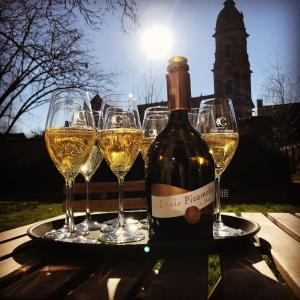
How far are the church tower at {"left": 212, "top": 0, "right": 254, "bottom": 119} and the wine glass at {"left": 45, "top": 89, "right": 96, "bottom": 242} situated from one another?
1905 inches

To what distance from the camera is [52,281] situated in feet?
3.26

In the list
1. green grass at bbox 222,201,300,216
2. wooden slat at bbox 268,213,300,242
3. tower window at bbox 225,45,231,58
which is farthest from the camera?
tower window at bbox 225,45,231,58

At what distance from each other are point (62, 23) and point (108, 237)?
12.3 metres

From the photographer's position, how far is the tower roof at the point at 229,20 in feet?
162

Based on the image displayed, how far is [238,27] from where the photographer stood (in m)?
49.4

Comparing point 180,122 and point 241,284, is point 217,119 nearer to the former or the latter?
point 180,122

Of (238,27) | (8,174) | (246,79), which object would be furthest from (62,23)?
(246,79)

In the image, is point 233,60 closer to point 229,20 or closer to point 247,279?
point 229,20

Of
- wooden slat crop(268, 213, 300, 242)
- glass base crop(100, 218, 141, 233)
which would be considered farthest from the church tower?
glass base crop(100, 218, 141, 233)

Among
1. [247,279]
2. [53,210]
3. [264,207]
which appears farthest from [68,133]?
[53,210]

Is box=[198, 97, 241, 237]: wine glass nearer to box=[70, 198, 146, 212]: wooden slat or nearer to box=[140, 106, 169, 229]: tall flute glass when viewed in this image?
box=[140, 106, 169, 229]: tall flute glass

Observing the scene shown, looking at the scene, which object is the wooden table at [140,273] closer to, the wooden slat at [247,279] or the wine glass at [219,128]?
the wooden slat at [247,279]

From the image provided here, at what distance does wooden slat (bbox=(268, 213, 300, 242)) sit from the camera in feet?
5.27

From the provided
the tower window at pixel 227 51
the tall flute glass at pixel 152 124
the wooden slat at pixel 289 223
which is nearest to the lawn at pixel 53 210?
the wooden slat at pixel 289 223
